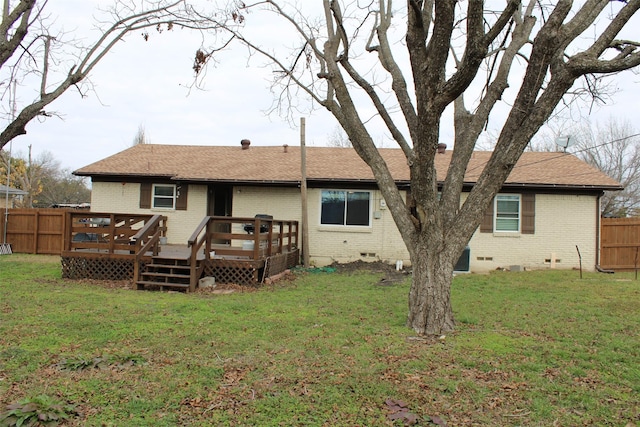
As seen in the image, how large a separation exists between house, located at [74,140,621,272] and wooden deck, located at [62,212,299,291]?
9.36ft

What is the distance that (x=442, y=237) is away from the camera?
6371 mm

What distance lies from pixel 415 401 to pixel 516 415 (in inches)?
33.7

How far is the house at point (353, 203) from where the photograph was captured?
558 inches

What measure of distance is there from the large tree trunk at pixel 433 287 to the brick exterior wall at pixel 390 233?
7961mm

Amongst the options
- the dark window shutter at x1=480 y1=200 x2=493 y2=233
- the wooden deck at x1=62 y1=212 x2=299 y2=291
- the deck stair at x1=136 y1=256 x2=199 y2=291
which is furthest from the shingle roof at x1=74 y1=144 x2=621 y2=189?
the deck stair at x1=136 y1=256 x2=199 y2=291

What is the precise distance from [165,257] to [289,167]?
6311 millimetres

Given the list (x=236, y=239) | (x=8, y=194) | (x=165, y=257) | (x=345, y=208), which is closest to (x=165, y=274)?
(x=165, y=257)

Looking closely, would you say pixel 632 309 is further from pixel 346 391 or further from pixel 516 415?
pixel 346 391

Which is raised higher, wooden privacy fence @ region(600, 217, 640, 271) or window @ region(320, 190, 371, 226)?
window @ region(320, 190, 371, 226)

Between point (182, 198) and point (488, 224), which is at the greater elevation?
point (182, 198)

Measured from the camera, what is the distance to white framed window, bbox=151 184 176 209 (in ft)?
49.7

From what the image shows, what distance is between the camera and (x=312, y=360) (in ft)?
17.3

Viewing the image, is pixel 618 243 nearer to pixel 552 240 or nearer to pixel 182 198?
pixel 552 240

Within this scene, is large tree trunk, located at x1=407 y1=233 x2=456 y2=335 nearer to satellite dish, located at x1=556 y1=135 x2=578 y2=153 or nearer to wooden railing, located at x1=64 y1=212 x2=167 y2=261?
wooden railing, located at x1=64 y1=212 x2=167 y2=261
